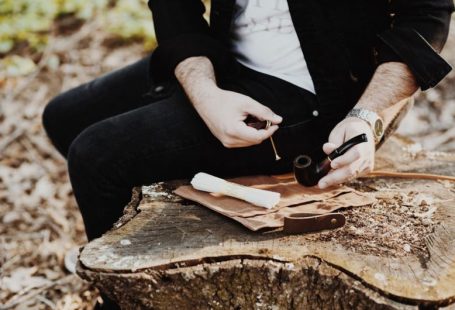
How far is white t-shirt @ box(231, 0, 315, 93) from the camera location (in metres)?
1.71

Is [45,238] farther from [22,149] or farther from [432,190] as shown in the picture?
[432,190]

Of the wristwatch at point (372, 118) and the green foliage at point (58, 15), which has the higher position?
the wristwatch at point (372, 118)

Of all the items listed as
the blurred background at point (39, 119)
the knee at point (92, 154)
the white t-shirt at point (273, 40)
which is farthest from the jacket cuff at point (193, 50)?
the blurred background at point (39, 119)

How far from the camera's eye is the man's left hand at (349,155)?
A: 1.46 metres

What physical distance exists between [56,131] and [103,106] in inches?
9.5

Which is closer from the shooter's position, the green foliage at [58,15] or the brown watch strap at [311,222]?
the brown watch strap at [311,222]

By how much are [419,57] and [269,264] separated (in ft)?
2.72

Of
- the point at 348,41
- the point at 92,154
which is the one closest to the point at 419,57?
the point at 348,41

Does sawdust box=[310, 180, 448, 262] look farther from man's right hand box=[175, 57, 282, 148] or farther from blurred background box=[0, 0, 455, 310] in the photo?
blurred background box=[0, 0, 455, 310]

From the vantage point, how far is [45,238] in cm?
249

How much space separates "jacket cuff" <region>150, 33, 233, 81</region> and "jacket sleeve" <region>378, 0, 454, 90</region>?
536mm

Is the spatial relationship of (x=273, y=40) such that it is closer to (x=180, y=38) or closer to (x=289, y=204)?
(x=180, y=38)

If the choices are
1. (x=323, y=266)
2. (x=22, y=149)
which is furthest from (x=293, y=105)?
(x=22, y=149)

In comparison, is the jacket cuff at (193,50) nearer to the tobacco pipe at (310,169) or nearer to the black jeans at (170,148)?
the black jeans at (170,148)
